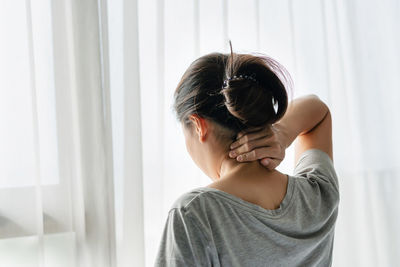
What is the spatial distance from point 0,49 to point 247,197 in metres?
0.74

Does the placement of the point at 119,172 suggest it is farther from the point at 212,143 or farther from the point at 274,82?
the point at 274,82

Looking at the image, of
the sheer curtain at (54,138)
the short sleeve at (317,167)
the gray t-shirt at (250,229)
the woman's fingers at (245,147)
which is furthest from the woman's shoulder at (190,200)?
the sheer curtain at (54,138)

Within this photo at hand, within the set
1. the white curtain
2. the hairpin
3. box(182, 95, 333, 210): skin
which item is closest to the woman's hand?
box(182, 95, 333, 210): skin

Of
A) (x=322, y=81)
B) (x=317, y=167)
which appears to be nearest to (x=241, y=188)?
(x=317, y=167)

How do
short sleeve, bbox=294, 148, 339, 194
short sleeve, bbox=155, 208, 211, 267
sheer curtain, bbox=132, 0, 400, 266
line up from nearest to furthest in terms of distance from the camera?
short sleeve, bbox=155, 208, 211, 267 → short sleeve, bbox=294, 148, 339, 194 → sheer curtain, bbox=132, 0, 400, 266

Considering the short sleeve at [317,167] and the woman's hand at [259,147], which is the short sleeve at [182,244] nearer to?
the woman's hand at [259,147]

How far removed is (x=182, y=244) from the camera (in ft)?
2.77

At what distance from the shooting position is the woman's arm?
1.03 metres

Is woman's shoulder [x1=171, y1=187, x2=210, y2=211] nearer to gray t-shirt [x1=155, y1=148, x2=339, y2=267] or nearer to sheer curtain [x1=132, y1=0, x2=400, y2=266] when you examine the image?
gray t-shirt [x1=155, y1=148, x2=339, y2=267]

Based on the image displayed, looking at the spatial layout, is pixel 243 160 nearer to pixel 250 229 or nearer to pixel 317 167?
pixel 250 229

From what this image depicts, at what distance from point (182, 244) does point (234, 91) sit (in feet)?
1.03

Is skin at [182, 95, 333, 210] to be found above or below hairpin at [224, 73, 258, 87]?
below

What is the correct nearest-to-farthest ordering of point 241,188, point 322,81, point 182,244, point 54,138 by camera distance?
point 182,244
point 241,188
point 54,138
point 322,81

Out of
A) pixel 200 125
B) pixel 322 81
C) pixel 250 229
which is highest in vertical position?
pixel 322 81
